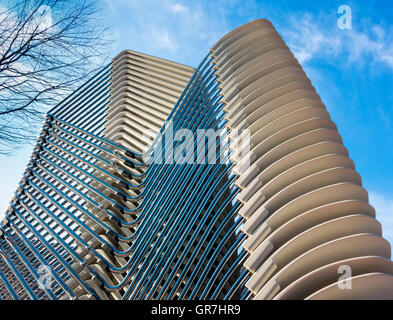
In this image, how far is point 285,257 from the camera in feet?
14.3

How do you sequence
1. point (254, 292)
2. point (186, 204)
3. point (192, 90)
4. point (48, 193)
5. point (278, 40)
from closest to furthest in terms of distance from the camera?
1. point (254, 292)
2. point (186, 204)
3. point (278, 40)
4. point (192, 90)
5. point (48, 193)

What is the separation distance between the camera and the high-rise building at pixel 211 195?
428 cm

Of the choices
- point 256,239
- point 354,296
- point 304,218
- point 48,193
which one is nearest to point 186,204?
point 256,239

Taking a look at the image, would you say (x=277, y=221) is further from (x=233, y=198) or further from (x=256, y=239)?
(x=233, y=198)

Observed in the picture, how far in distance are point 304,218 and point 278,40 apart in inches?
199

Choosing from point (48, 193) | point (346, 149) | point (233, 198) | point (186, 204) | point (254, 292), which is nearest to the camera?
point (254, 292)

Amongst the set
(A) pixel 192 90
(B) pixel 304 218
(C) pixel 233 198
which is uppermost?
(A) pixel 192 90

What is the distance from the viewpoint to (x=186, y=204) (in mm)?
6785

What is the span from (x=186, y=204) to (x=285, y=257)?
272 cm

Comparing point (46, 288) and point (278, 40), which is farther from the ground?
point (278, 40)

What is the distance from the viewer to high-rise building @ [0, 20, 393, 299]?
4.28m

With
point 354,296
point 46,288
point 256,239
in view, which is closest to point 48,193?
point 46,288

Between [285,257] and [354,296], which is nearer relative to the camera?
[354,296]

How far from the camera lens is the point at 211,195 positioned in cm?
749
